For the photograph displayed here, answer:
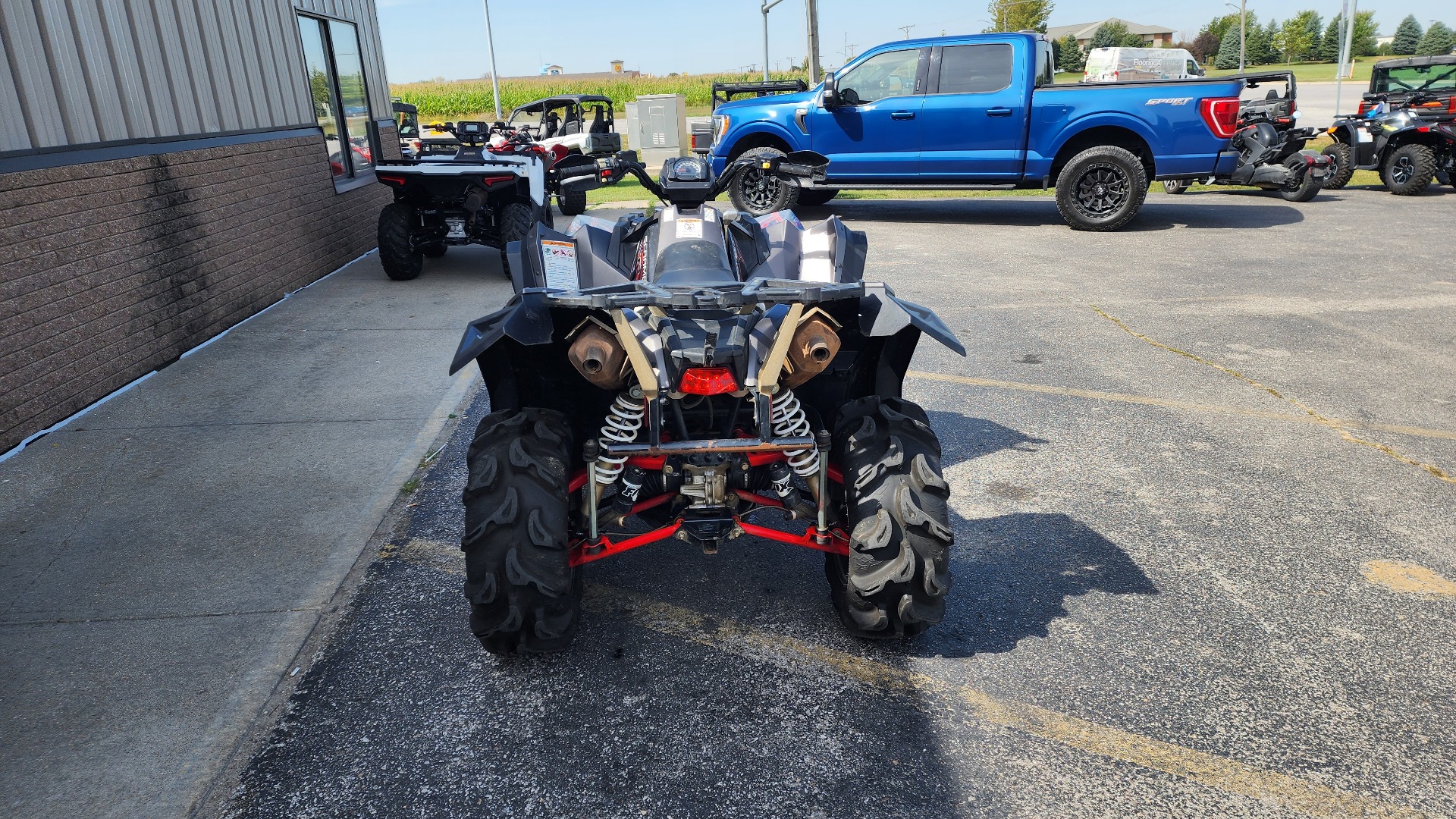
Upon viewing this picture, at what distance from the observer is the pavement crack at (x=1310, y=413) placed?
4.75m

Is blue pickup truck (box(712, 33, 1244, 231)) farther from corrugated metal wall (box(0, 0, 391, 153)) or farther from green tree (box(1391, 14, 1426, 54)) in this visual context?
green tree (box(1391, 14, 1426, 54))

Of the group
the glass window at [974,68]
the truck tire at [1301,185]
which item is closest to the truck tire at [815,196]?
the glass window at [974,68]

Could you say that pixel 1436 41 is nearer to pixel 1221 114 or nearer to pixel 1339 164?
pixel 1339 164

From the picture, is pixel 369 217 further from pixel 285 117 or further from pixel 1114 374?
pixel 1114 374

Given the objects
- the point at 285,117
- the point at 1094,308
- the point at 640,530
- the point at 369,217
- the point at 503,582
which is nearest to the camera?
the point at 503,582

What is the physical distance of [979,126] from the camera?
11938mm

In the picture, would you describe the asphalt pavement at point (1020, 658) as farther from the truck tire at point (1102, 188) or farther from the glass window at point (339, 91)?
the glass window at point (339, 91)

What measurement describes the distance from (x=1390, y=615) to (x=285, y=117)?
393 inches

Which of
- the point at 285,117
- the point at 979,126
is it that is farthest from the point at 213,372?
the point at 979,126

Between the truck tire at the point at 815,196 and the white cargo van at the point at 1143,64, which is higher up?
the white cargo van at the point at 1143,64

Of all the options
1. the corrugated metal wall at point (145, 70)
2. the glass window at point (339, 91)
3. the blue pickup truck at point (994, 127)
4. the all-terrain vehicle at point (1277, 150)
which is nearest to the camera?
the corrugated metal wall at point (145, 70)

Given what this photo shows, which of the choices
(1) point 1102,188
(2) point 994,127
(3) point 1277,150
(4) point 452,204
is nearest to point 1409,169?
(3) point 1277,150

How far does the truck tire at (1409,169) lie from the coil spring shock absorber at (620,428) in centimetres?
1539

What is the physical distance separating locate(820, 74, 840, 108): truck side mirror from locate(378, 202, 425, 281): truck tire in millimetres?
5924
